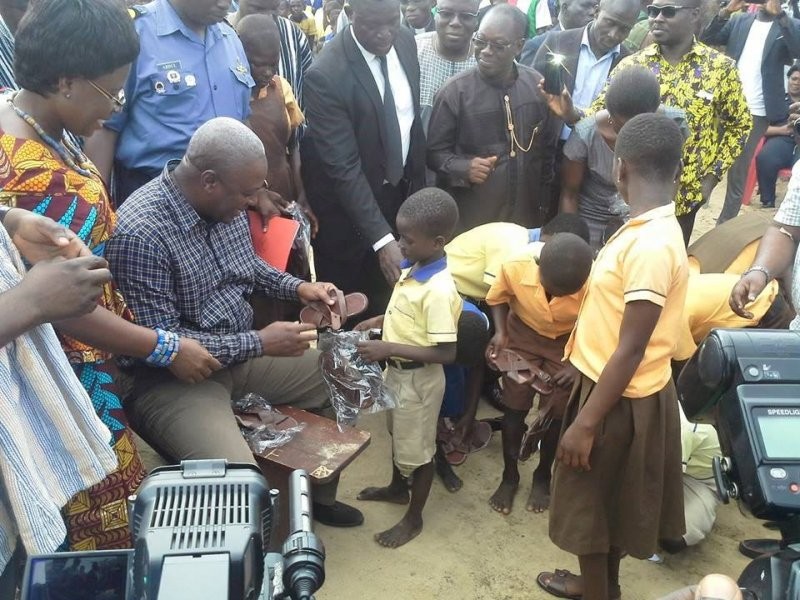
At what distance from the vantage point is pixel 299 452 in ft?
8.45

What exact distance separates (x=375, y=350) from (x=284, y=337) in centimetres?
36

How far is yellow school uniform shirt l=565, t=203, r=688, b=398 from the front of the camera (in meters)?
2.02

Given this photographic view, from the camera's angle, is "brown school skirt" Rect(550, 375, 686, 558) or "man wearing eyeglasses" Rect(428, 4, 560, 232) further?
"man wearing eyeglasses" Rect(428, 4, 560, 232)

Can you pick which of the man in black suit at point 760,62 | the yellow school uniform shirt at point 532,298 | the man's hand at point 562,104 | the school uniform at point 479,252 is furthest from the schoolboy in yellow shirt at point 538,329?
the man in black suit at point 760,62

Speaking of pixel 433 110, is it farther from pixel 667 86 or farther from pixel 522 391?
pixel 522 391

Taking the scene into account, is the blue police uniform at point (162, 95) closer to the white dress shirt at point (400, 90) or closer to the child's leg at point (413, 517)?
the white dress shirt at point (400, 90)

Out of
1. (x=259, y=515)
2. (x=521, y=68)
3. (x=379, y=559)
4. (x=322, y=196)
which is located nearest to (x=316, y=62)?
(x=322, y=196)

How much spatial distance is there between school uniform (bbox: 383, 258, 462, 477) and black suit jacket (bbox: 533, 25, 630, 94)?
87.4 inches

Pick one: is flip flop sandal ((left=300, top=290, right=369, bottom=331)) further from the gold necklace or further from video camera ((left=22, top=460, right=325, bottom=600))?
video camera ((left=22, top=460, right=325, bottom=600))

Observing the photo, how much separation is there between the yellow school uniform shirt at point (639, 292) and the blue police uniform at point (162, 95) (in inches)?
71.0

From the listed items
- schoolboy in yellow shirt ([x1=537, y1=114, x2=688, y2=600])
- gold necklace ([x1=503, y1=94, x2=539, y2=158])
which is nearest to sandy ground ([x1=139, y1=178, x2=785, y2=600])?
schoolboy in yellow shirt ([x1=537, y1=114, x2=688, y2=600])

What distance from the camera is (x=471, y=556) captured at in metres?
2.93

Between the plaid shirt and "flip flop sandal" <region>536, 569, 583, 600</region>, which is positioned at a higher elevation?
the plaid shirt

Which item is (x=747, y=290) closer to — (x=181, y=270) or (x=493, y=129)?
(x=493, y=129)
